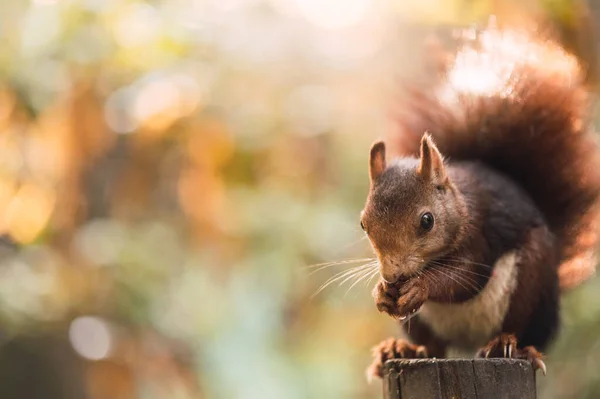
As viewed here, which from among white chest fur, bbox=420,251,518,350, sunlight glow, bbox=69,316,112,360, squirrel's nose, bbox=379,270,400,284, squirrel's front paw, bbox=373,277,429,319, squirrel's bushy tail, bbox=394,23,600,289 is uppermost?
sunlight glow, bbox=69,316,112,360

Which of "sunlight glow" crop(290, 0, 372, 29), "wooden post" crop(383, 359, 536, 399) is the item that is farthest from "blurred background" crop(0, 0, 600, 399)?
"wooden post" crop(383, 359, 536, 399)

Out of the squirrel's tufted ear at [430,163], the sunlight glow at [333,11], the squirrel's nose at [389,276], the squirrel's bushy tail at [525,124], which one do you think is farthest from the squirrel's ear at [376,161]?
the sunlight glow at [333,11]

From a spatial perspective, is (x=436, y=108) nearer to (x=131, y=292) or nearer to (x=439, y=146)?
(x=439, y=146)

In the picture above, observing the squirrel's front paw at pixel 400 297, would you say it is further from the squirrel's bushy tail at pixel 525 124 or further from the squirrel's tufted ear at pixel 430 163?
the squirrel's bushy tail at pixel 525 124

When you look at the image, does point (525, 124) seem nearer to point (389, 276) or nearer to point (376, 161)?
point (376, 161)

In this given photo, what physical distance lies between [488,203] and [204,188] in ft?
7.89

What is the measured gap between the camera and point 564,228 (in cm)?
300

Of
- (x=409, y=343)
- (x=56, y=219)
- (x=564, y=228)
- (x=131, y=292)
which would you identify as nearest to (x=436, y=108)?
(x=564, y=228)

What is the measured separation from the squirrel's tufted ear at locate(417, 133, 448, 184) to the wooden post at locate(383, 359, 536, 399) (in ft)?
1.76

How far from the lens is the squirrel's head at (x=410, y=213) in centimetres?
215

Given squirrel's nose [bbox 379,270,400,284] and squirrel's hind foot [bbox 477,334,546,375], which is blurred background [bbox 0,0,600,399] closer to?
squirrel's hind foot [bbox 477,334,546,375]

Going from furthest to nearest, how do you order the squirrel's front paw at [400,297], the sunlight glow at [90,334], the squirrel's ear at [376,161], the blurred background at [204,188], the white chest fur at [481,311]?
the sunlight glow at [90,334], the blurred background at [204,188], the white chest fur at [481,311], the squirrel's ear at [376,161], the squirrel's front paw at [400,297]

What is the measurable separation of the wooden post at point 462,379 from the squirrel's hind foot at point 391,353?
0.54 meters

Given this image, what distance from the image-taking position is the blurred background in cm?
446
